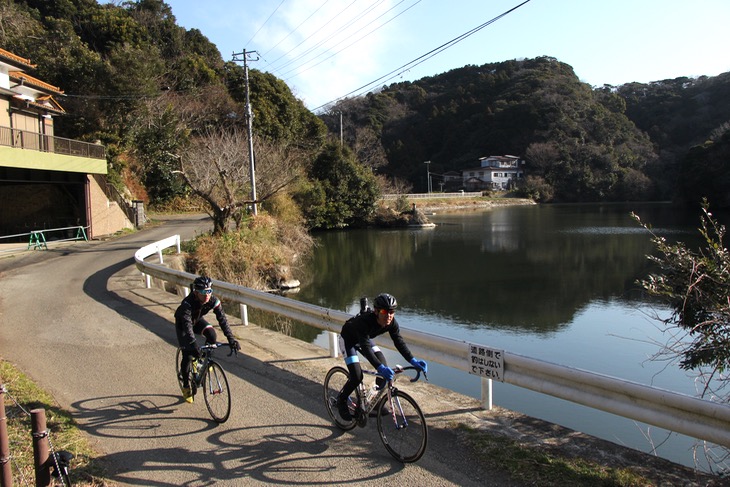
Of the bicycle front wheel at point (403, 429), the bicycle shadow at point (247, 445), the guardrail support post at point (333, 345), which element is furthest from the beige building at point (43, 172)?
the bicycle front wheel at point (403, 429)

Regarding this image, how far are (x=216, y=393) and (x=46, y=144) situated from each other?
22364 mm

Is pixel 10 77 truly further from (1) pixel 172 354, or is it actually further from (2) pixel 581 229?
(2) pixel 581 229

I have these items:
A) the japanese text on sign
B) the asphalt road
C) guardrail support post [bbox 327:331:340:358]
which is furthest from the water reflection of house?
the japanese text on sign

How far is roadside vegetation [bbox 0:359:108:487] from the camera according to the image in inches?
167

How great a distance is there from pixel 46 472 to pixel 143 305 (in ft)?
29.2

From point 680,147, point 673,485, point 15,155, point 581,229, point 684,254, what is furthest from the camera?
point 680,147

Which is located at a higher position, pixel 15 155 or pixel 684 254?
pixel 15 155

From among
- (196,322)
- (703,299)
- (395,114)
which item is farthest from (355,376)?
(395,114)

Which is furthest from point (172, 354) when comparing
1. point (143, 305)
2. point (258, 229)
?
point (258, 229)

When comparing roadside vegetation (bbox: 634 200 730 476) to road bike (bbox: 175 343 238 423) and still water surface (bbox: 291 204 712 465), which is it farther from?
road bike (bbox: 175 343 238 423)

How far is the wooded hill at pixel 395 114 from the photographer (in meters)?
33.7

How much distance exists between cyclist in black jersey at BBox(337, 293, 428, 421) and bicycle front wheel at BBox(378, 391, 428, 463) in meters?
0.24

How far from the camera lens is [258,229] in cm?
2422

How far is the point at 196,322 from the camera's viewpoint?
5.84 metres
